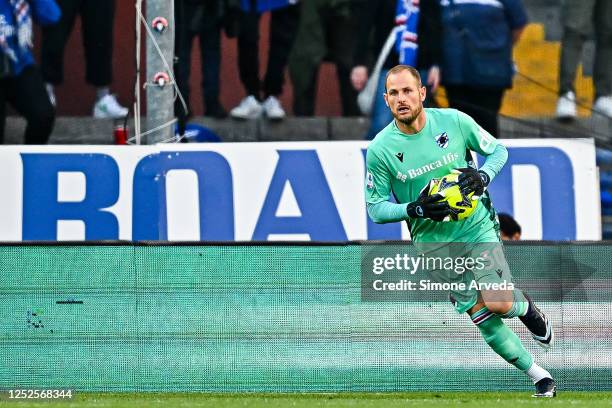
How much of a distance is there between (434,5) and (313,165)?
204 cm

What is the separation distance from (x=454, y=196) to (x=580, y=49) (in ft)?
19.5

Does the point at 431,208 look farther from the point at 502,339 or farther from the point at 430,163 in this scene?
the point at 502,339

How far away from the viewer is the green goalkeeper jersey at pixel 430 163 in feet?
30.6

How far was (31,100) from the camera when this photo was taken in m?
13.6

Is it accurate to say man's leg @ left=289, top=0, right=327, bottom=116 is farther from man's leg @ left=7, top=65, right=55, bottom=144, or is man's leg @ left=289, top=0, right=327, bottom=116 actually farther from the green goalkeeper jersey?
the green goalkeeper jersey

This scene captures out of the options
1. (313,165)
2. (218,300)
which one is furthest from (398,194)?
(313,165)

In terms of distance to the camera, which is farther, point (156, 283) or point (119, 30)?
point (119, 30)

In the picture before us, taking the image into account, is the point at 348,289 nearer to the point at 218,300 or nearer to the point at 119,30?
the point at 218,300

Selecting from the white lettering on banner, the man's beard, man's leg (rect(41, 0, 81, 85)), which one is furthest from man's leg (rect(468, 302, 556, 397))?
man's leg (rect(41, 0, 81, 85))

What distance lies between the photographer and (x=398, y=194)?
9562 mm

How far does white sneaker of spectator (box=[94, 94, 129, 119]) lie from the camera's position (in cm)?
1416

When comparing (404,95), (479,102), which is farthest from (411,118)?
(479,102)

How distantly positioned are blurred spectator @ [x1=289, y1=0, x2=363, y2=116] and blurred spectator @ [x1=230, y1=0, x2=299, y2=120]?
0.37 ft

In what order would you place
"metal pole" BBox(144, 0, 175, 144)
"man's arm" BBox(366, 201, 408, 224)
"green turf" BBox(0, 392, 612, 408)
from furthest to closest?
"metal pole" BBox(144, 0, 175, 144) → "man's arm" BBox(366, 201, 408, 224) → "green turf" BBox(0, 392, 612, 408)
